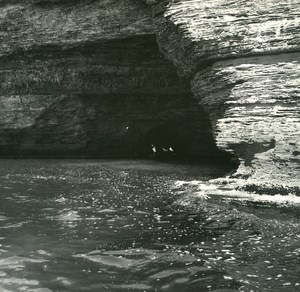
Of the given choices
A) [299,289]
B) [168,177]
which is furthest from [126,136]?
[299,289]

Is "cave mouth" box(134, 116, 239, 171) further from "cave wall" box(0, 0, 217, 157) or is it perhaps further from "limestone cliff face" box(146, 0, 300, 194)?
"limestone cliff face" box(146, 0, 300, 194)

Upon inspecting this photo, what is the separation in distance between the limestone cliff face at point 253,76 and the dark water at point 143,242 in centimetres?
119

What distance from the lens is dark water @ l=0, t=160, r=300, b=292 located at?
13.2 ft

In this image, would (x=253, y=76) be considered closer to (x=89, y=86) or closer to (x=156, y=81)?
(x=156, y=81)

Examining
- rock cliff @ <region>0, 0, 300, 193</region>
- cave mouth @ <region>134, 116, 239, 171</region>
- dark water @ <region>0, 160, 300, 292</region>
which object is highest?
rock cliff @ <region>0, 0, 300, 193</region>

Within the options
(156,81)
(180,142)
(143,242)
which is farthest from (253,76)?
(180,142)

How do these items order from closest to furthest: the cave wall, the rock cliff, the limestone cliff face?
the limestone cliff face, the rock cliff, the cave wall

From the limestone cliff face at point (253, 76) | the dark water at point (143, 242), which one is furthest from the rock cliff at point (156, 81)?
the dark water at point (143, 242)

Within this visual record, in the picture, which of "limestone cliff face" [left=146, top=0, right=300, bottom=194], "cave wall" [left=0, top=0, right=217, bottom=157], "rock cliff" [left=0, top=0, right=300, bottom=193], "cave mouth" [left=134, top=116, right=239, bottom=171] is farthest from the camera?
"cave mouth" [left=134, top=116, right=239, bottom=171]

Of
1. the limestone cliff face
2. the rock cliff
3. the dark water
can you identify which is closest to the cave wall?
the rock cliff

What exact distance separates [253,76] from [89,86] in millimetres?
9791

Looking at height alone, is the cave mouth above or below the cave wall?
below

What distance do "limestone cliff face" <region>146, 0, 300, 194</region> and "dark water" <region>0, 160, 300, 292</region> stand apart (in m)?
1.19

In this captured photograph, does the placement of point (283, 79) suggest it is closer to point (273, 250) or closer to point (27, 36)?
point (273, 250)
